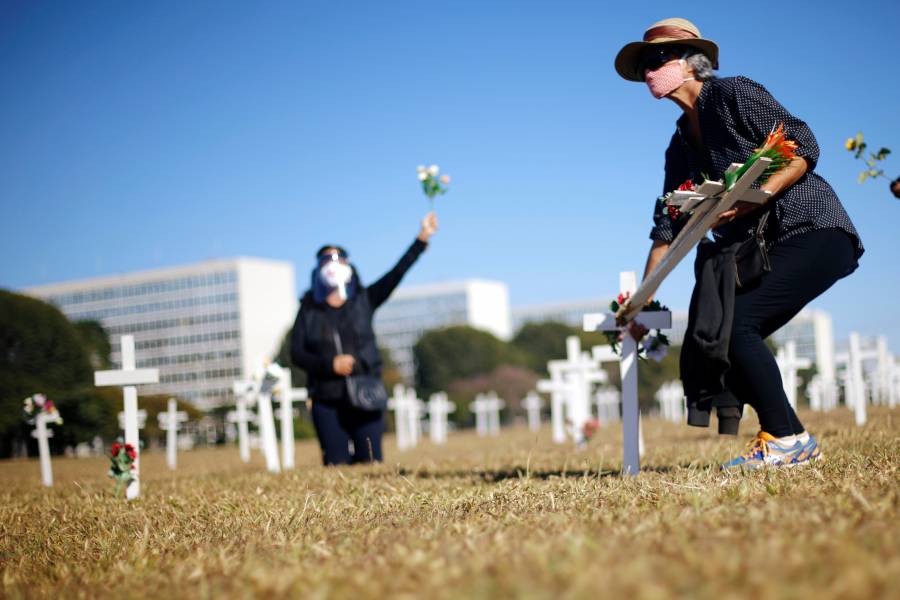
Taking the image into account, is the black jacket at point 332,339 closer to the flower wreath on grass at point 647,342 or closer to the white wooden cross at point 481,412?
the flower wreath on grass at point 647,342

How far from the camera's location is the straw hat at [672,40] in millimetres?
5047

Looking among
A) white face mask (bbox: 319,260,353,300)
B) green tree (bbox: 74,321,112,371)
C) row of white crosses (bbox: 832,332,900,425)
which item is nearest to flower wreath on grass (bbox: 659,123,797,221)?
white face mask (bbox: 319,260,353,300)

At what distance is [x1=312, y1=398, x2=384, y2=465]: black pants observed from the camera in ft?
31.4

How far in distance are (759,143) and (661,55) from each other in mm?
750

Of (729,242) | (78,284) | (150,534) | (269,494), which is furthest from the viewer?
(78,284)

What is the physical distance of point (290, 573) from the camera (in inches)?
110

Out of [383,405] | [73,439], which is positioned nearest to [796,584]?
[383,405]

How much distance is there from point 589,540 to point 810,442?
272 centimetres

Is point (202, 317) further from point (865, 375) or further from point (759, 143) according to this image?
point (759, 143)

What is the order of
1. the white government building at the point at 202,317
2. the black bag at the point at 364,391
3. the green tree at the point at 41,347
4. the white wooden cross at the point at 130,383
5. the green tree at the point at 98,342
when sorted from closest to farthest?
the white wooden cross at the point at 130,383, the black bag at the point at 364,391, the green tree at the point at 41,347, the green tree at the point at 98,342, the white government building at the point at 202,317

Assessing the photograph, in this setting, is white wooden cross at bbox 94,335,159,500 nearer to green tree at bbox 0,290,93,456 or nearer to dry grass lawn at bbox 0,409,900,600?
dry grass lawn at bbox 0,409,900,600

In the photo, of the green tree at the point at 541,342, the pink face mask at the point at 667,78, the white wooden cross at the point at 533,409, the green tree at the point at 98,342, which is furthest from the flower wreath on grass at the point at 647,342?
the green tree at the point at 541,342

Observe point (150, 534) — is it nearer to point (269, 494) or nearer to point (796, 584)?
point (269, 494)

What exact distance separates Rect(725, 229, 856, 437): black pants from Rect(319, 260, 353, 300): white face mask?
5.52 meters
